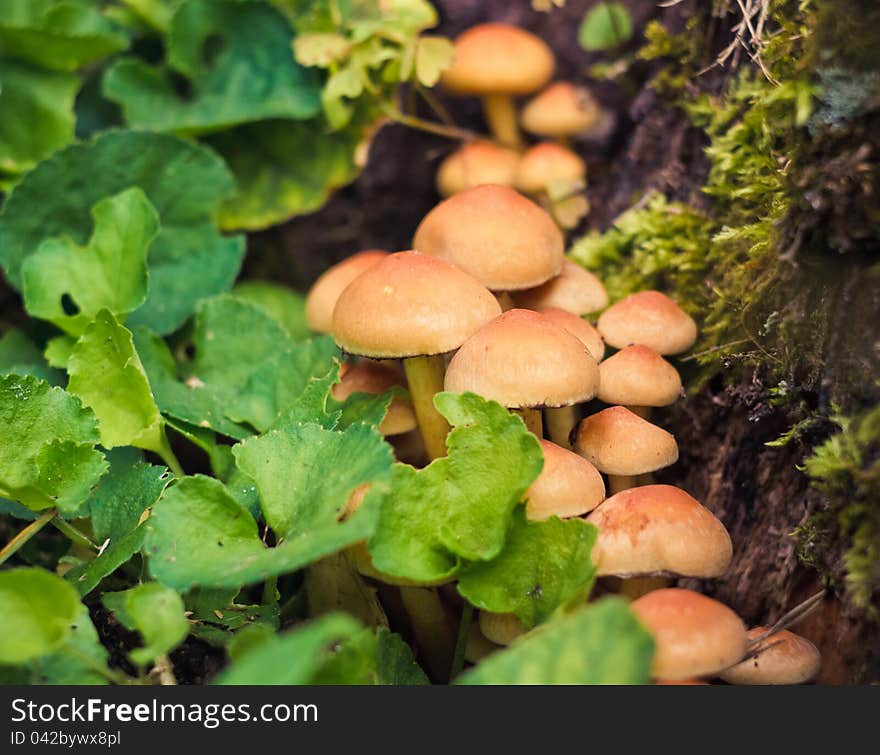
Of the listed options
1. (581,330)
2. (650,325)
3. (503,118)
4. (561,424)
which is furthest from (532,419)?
(503,118)

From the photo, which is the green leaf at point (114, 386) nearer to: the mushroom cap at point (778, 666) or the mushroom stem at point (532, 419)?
the mushroom stem at point (532, 419)

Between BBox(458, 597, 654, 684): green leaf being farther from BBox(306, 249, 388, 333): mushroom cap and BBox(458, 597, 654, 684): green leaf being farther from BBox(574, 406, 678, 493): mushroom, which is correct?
BBox(306, 249, 388, 333): mushroom cap

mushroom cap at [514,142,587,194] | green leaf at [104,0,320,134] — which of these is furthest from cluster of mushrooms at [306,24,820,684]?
green leaf at [104,0,320,134]

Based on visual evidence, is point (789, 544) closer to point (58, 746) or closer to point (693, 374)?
point (693, 374)

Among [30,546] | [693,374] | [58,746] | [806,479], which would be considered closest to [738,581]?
[806,479]

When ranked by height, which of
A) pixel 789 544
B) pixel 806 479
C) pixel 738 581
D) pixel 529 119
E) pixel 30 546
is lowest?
pixel 30 546

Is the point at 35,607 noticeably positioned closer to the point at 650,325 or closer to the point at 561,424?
the point at 561,424
